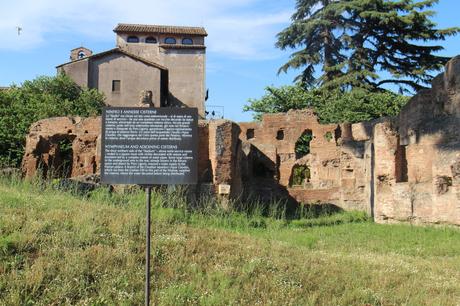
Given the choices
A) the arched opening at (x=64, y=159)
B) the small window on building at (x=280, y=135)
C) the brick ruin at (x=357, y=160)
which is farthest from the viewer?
the small window on building at (x=280, y=135)

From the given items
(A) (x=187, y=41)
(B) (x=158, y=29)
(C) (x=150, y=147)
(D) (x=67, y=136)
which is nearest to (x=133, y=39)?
(B) (x=158, y=29)

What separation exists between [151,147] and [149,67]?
3408cm

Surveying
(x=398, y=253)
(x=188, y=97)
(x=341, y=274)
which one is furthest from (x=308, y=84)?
(x=341, y=274)

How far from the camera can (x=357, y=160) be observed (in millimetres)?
22328

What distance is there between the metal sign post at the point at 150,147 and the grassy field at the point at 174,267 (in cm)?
84

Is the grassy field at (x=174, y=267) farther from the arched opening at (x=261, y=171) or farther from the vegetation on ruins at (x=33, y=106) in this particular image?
the arched opening at (x=261, y=171)

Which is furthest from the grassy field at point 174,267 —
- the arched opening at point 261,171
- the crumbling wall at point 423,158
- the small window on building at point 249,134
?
the small window on building at point 249,134

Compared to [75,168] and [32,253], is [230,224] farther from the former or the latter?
[75,168]

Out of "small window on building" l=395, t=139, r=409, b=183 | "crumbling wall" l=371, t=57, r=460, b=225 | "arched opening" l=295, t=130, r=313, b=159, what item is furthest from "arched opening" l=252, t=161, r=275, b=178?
"small window on building" l=395, t=139, r=409, b=183

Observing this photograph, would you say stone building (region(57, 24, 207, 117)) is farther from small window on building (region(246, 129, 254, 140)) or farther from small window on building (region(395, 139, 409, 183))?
small window on building (region(395, 139, 409, 183))

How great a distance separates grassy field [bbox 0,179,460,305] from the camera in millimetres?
5797

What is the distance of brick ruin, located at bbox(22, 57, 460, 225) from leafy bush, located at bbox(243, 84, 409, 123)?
91.8 inches

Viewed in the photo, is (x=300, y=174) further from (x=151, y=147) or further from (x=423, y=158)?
(x=151, y=147)

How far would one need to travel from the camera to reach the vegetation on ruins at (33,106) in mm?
25281
